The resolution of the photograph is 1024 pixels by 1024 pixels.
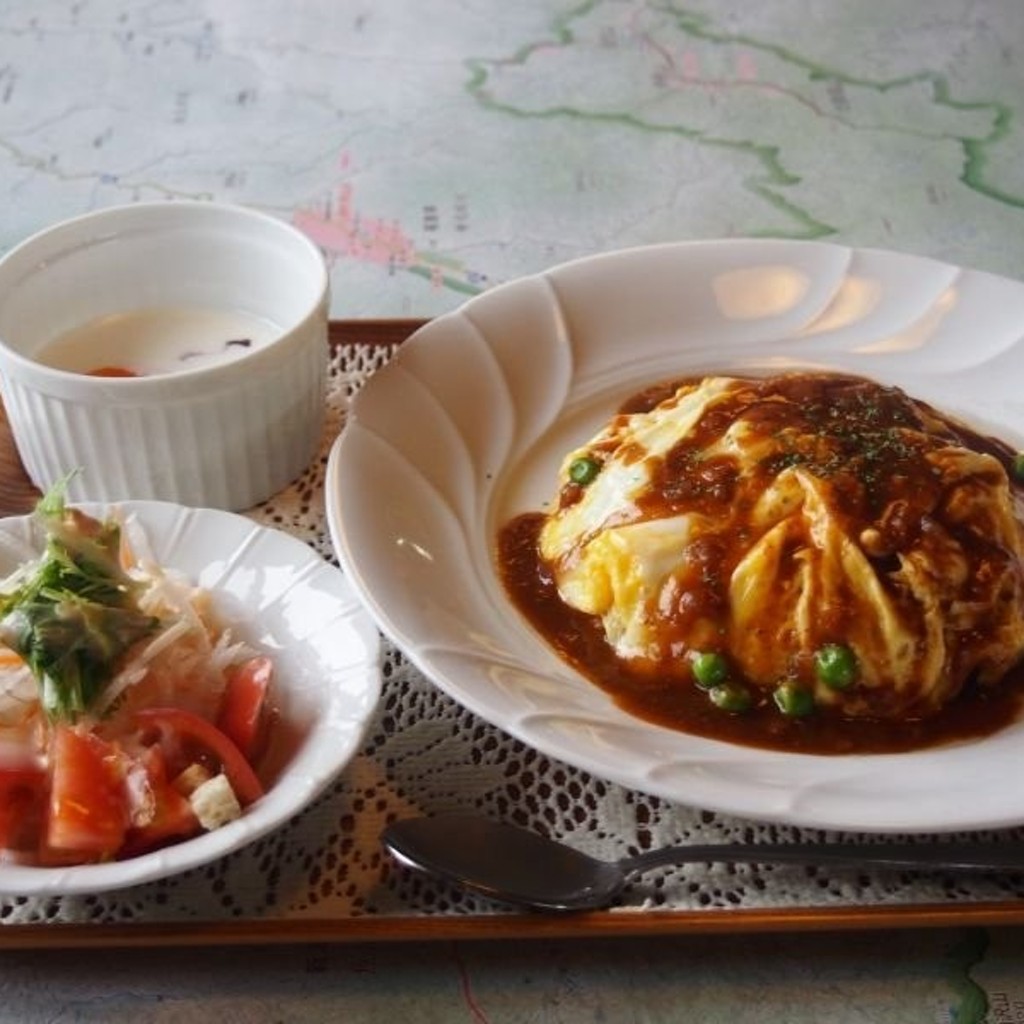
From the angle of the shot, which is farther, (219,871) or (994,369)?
(994,369)

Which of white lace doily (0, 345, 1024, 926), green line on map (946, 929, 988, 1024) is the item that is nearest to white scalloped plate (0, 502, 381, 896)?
white lace doily (0, 345, 1024, 926)

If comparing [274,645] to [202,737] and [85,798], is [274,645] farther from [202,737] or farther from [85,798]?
[85,798]

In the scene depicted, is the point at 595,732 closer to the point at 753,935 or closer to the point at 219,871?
the point at 753,935

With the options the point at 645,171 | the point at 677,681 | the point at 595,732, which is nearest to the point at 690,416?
the point at 677,681

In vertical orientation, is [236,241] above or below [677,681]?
above

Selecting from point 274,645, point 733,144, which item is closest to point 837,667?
point 274,645

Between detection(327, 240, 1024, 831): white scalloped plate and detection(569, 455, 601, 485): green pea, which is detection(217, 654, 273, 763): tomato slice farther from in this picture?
detection(569, 455, 601, 485): green pea

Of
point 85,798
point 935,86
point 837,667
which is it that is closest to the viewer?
point 85,798
